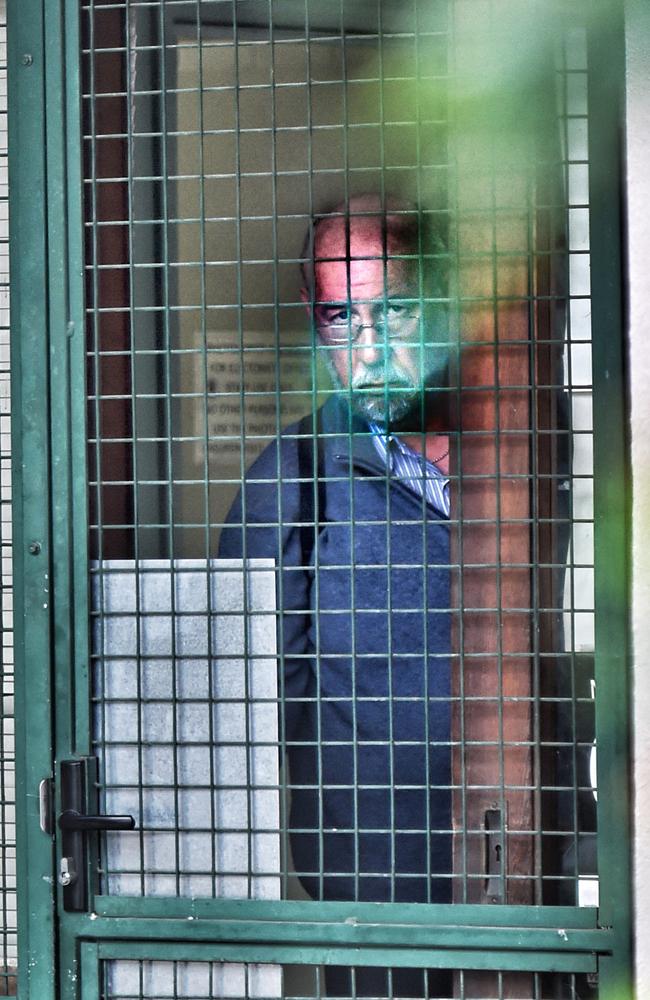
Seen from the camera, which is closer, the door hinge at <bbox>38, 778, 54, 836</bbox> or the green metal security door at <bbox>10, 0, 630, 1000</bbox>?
the green metal security door at <bbox>10, 0, 630, 1000</bbox>

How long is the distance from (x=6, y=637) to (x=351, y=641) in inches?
36.7

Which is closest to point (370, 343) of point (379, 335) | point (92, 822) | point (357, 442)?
point (379, 335)

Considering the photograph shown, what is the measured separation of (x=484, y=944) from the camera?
102 inches

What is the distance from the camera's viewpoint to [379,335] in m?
2.67

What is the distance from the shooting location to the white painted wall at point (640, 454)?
2.46 metres

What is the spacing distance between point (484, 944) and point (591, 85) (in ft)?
6.80

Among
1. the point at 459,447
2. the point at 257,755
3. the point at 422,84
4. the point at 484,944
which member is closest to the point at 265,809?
the point at 257,755

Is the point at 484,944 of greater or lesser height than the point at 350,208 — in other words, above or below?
below

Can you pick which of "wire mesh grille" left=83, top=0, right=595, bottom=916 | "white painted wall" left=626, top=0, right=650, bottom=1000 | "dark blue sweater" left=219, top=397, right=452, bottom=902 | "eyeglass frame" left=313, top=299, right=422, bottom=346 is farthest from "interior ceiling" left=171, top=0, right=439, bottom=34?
"dark blue sweater" left=219, top=397, right=452, bottom=902

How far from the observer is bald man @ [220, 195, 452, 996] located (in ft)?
8.68

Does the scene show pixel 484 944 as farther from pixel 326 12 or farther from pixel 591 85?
pixel 326 12

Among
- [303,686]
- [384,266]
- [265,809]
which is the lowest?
[265,809]

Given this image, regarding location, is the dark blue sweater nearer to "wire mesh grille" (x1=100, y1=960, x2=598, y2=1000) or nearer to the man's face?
the man's face

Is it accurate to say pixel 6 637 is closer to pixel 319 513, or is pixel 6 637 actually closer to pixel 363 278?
pixel 319 513
